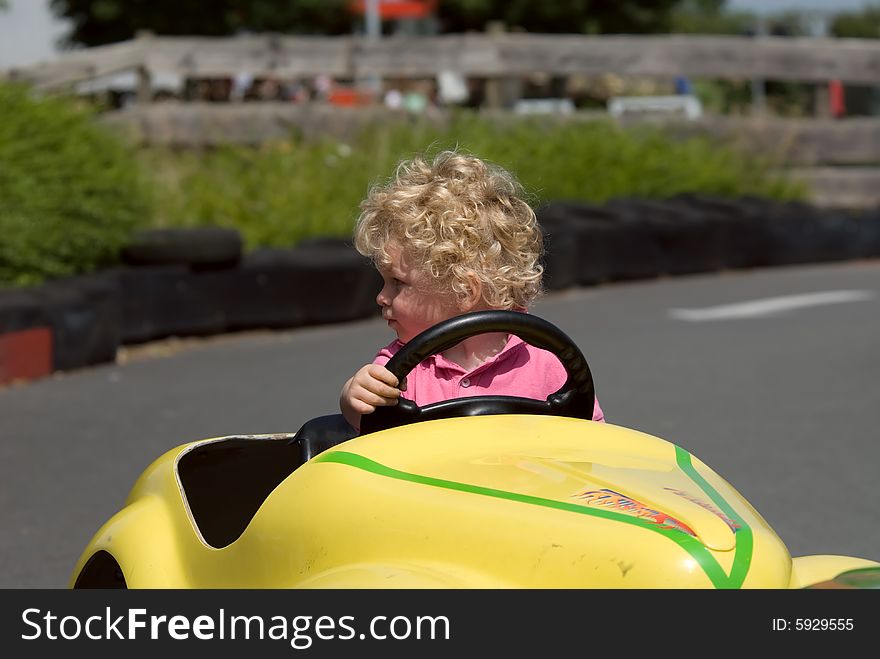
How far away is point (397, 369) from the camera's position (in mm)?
2998

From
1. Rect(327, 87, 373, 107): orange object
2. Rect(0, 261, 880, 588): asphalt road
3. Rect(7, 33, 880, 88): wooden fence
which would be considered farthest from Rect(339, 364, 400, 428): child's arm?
Rect(327, 87, 373, 107): orange object

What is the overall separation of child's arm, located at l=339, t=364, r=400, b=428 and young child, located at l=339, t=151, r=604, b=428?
3.8 inches

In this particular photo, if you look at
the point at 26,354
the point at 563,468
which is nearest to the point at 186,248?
the point at 26,354

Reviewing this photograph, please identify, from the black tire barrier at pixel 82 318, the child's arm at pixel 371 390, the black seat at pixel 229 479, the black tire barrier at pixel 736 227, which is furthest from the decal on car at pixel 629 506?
the black tire barrier at pixel 736 227

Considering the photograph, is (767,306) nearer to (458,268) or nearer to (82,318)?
(82,318)

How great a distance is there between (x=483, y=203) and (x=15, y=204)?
18.5ft

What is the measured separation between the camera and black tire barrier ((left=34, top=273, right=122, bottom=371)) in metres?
8.04

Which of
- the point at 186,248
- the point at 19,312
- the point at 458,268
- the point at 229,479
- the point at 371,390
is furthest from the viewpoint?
the point at 186,248

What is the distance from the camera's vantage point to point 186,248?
9234 millimetres

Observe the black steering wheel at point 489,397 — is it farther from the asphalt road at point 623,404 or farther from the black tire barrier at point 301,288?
the black tire barrier at point 301,288

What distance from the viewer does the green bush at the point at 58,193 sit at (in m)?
8.38

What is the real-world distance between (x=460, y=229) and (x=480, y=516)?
0.84 m
